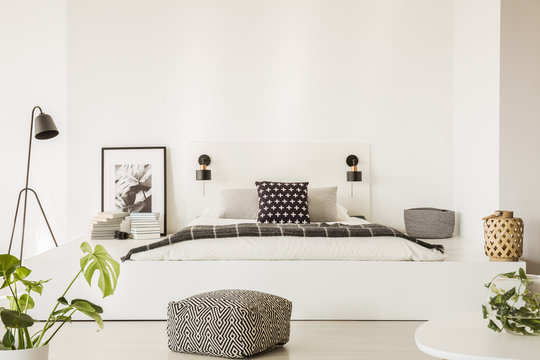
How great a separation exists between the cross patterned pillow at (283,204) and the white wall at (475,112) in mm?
1422

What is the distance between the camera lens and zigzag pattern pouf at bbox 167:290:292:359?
3.14m

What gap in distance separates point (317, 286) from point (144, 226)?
1867mm

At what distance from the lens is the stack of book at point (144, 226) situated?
5.12m

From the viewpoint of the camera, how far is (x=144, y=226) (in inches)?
202

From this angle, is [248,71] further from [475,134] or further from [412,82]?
[475,134]

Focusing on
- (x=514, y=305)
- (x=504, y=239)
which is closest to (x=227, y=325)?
(x=514, y=305)

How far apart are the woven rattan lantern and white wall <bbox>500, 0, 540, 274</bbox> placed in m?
0.51

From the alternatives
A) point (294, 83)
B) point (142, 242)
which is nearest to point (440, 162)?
point (294, 83)

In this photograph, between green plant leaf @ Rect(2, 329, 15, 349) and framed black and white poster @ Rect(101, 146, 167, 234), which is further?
framed black and white poster @ Rect(101, 146, 167, 234)

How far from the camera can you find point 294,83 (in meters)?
5.73

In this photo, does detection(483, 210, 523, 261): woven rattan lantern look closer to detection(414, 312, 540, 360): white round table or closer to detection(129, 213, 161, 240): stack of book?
detection(414, 312, 540, 360): white round table

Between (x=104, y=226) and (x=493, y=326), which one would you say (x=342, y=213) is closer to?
(x=104, y=226)

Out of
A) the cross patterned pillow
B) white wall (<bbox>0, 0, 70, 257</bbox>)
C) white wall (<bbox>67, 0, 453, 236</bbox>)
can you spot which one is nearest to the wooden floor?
the cross patterned pillow

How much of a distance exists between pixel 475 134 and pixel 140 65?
3.06 metres
